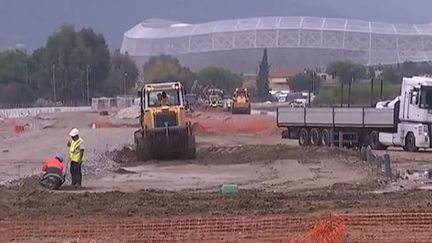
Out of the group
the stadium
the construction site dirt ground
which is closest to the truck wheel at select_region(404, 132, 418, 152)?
the construction site dirt ground

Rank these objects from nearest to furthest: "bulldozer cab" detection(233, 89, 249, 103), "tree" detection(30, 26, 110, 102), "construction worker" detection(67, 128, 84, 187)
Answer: "construction worker" detection(67, 128, 84, 187) < "bulldozer cab" detection(233, 89, 249, 103) < "tree" detection(30, 26, 110, 102)

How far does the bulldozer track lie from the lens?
1534 centimetres

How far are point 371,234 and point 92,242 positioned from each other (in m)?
4.19

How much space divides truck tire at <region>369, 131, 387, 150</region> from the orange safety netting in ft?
92.8

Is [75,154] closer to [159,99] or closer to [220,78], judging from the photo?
[159,99]

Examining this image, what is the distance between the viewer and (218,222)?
1677cm

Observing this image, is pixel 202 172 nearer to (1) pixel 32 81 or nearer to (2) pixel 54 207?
(2) pixel 54 207

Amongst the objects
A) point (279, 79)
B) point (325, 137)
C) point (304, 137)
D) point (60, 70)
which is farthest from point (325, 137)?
point (279, 79)

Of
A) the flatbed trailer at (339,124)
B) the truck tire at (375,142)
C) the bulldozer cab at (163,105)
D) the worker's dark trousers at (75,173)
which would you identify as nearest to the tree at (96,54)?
the flatbed trailer at (339,124)

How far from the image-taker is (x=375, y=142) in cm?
4397

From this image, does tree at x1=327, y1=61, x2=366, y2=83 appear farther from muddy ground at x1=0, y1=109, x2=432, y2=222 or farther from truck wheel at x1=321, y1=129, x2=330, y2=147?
muddy ground at x1=0, y1=109, x2=432, y2=222

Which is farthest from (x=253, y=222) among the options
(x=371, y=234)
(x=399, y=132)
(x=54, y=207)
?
(x=399, y=132)

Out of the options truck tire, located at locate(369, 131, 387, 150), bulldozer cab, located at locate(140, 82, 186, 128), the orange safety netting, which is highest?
bulldozer cab, located at locate(140, 82, 186, 128)

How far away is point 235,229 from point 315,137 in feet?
100
